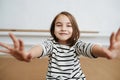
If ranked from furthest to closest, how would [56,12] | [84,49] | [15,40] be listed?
[56,12]
[84,49]
[15,40]

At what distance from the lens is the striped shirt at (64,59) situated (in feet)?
2.33

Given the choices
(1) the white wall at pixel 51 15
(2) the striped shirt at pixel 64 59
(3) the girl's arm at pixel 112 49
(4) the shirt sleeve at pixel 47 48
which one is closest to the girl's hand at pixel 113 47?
(3) the girl's arm at pixel 112 49

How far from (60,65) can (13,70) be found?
1.68 ft

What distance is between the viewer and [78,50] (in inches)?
29.0

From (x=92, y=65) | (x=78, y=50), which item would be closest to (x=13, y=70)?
(x=92, y=65)

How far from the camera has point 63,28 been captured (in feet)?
2.40

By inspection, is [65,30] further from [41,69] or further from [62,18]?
[41,69]

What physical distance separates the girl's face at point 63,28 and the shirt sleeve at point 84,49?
5cm

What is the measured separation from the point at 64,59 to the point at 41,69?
0.45 m

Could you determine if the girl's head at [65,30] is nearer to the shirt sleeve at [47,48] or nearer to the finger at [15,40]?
the shirt sleeve at [47,48]

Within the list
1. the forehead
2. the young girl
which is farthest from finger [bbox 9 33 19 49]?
the forehead

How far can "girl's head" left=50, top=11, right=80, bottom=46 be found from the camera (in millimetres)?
735

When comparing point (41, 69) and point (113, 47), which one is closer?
point (113, 47)

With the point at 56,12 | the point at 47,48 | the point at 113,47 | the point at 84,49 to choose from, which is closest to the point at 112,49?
the point at 113,47
